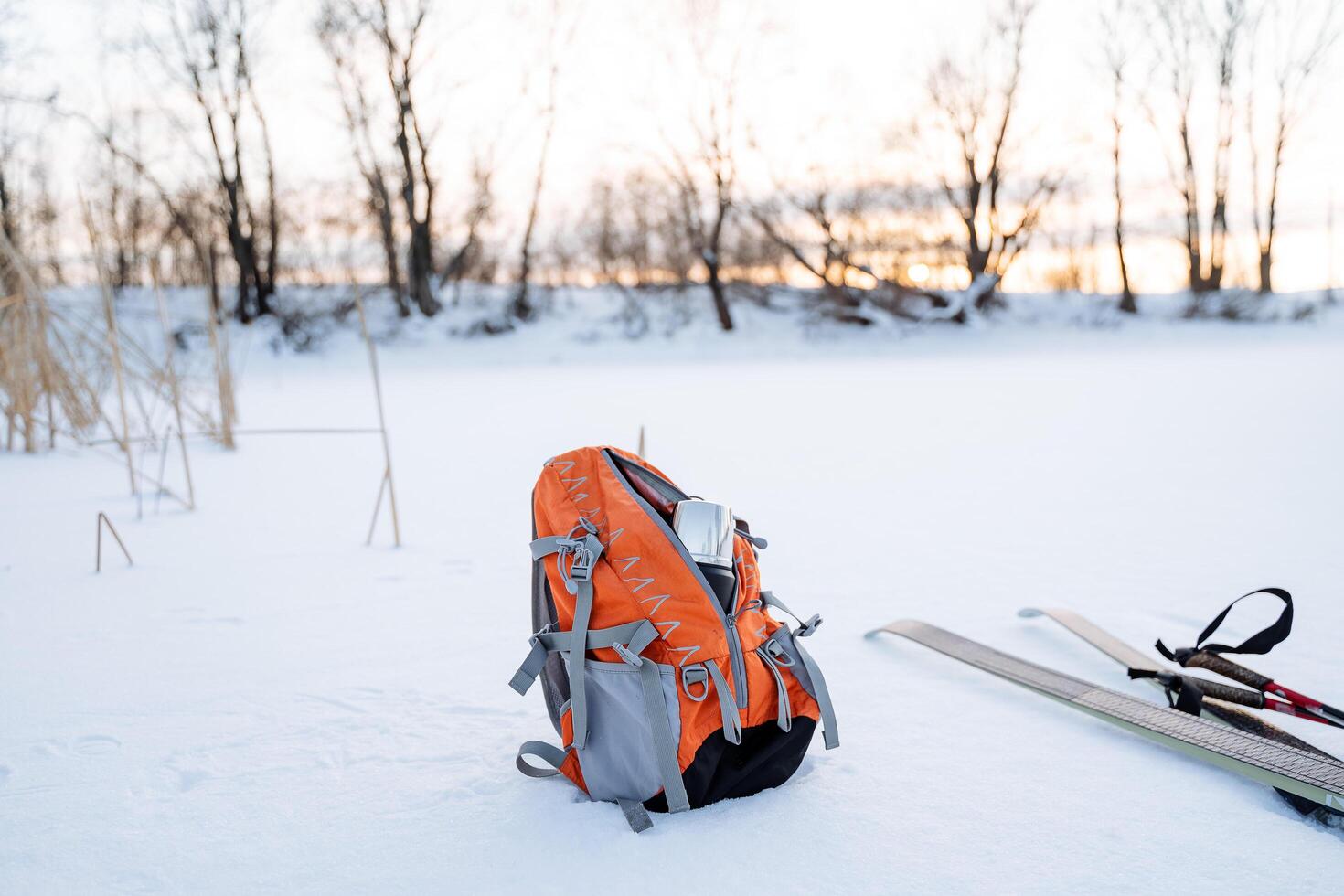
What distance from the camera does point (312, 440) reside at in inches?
211

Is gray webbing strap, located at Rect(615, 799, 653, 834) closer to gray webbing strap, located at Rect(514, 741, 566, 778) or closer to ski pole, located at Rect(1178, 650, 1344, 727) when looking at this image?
gray webbing strap, located at Rect(514, 741, 566, 778)

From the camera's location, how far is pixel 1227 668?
1.70 meters

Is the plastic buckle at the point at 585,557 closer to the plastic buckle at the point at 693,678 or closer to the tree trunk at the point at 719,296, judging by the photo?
the plastic buckle at the point at 693,678

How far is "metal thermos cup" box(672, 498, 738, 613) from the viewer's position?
1.31m

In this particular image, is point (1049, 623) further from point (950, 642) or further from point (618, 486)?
point (618, 486)

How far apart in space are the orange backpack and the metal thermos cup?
2cm

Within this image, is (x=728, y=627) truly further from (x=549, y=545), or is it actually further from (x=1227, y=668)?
(x=1227, y=668)

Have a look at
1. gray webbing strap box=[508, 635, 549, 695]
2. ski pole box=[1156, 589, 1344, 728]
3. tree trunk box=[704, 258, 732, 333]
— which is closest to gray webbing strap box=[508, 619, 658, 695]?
gray webbing strap box=[508, 635, 549, 695]

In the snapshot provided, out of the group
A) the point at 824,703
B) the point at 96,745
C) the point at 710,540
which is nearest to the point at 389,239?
the point at 96,745

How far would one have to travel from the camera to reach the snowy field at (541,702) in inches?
47.8

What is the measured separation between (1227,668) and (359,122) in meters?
14.2

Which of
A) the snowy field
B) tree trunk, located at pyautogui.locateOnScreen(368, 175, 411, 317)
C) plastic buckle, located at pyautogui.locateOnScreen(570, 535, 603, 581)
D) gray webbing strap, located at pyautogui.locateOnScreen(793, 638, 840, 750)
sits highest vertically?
tree trunk, located at pyautogui.locateOnScreen(368, 175, 411, 317)

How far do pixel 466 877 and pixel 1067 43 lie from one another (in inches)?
628

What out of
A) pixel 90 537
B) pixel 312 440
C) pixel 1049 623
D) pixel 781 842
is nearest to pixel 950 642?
pixel 1049 623
